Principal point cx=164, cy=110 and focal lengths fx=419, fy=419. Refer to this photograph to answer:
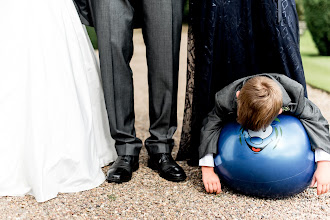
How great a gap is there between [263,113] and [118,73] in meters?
0.91

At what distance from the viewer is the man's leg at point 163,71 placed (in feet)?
7.88

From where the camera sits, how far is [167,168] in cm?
252

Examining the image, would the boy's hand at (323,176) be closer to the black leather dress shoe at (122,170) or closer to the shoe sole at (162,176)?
the shoe sole at (162,176)

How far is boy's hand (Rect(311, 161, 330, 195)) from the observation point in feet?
7.02

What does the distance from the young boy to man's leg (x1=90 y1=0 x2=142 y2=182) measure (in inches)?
19.0

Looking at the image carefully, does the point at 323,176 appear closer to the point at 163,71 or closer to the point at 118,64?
the point at 163,71

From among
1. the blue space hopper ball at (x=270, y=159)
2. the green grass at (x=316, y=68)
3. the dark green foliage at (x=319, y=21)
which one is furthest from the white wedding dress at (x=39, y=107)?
the dark green foliage at (x=319, y=21)

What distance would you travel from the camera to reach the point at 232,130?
219 centimetres

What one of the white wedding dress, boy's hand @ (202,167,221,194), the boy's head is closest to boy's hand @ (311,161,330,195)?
the boy's head

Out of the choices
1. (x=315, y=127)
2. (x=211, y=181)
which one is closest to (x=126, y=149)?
(x=211, y=181)

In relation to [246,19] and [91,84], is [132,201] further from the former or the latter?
[246,19]

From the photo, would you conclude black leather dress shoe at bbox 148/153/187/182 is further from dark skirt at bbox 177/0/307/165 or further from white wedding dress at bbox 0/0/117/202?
white wedding dress at bbox 0/0/117/202

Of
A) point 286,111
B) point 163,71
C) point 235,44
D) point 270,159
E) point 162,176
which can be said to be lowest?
point 162,176

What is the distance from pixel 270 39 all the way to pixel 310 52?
579 cm
